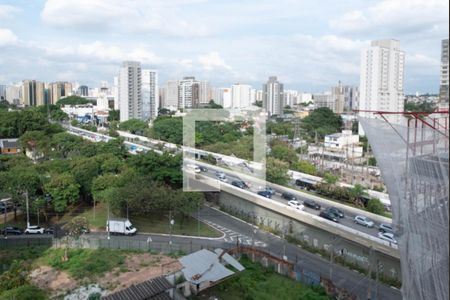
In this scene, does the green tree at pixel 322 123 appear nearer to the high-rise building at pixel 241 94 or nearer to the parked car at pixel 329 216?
the high-rise building at pixel 241 94

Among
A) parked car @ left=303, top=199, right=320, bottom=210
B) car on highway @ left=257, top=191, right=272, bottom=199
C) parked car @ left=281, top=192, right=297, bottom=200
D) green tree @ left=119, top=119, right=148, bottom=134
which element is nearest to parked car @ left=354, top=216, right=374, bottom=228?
parked car @ left=303, top=199, right=320, bottom=210

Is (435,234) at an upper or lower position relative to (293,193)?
upper

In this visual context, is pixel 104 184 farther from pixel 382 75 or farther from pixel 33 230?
pixel 382 75

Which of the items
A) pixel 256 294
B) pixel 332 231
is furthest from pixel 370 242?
pixel 256 294

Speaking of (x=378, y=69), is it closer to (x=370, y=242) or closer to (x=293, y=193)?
(x=293, y=193)

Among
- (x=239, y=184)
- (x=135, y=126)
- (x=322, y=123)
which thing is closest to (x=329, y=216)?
(x=239, y=184)
